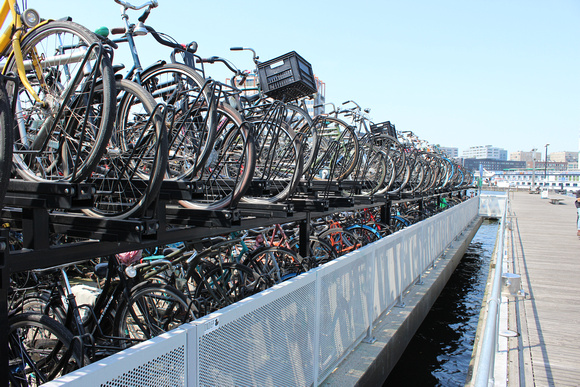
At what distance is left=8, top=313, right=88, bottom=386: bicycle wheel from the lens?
95.9 inches

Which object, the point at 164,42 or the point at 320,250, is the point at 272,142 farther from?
the point at 320,250

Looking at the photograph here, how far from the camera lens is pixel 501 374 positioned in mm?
3541

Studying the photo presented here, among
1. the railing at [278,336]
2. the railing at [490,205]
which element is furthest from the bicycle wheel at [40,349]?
the railing at [490,205]

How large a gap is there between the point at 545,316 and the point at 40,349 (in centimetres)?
539

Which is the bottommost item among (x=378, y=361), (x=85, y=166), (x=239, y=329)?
(x=378, y=361)

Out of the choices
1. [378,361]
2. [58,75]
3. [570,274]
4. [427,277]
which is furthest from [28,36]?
[570,274]

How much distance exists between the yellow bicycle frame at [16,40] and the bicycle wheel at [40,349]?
1.39 m

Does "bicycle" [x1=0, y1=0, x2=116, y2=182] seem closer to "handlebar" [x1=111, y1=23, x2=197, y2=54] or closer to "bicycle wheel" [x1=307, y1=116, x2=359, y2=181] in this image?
"handlebar" [x1=111, y1=23, x2=197, y2=54]

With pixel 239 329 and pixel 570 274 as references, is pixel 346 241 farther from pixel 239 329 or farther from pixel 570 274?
pixel 239 329

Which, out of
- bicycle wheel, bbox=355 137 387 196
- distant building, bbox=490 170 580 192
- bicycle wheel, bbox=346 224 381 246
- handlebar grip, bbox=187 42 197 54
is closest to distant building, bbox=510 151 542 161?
distant building, bbox=490 170 580 192

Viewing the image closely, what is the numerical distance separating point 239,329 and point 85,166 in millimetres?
1205

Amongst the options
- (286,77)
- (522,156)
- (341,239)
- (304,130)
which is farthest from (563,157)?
(286,77)

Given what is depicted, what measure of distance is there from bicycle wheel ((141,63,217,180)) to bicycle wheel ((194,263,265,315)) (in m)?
1.07

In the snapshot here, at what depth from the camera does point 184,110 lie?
140 inches
